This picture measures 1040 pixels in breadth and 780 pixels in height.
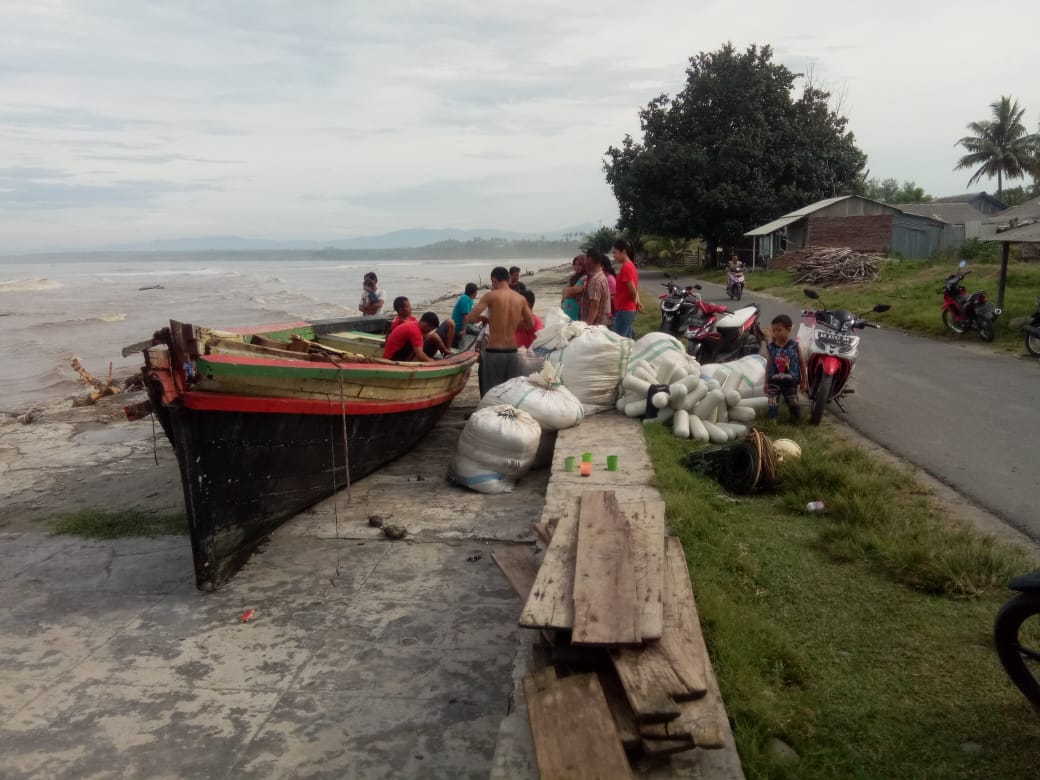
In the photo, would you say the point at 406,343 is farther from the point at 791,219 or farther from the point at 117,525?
the point at 791,219

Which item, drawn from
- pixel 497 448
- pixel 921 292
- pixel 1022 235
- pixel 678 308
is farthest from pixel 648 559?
pixel 921 292

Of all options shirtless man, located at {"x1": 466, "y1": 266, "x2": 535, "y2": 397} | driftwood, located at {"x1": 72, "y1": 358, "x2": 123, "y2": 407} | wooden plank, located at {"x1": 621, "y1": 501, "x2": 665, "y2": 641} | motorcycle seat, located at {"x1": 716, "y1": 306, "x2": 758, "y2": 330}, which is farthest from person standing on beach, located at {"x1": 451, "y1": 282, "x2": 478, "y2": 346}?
wooden plank, located at {"x1": 621, "y1": 501, "x2": 665, "y2": 641}

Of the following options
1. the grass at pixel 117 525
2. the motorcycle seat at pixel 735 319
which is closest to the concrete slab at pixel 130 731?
the grass at pixel 117 525

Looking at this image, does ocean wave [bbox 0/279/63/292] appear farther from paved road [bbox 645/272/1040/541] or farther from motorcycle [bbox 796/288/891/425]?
motorcycle [bbox 796/288/891/425]

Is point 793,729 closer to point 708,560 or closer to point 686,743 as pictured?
point 686,743

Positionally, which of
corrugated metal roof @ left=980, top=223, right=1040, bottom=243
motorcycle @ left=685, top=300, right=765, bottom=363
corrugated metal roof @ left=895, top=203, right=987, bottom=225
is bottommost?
motorcycle @ left=685, top=300, right=765, bottom=363

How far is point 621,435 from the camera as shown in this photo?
6.64 m

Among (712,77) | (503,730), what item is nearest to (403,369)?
(503,730)

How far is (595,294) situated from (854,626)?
6.38 metres

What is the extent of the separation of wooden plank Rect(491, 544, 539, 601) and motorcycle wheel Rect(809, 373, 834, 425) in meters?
3.69

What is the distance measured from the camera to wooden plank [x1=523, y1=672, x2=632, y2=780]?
2281 millimetres

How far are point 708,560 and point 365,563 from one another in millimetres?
2179

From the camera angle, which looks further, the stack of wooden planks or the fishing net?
the fishing net

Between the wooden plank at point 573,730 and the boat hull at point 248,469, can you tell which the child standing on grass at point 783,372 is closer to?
the boat hull at point 248,469
